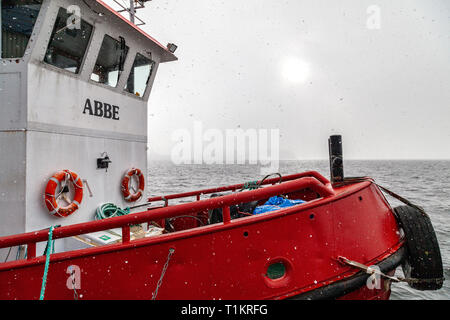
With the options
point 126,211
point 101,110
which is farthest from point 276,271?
point 101,110

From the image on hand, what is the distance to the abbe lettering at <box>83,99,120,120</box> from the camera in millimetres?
3908

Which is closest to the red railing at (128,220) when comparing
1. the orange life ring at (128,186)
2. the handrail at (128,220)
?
the handrail at (128,220)

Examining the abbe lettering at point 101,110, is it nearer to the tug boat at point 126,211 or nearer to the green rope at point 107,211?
the tug boat at point 126,211

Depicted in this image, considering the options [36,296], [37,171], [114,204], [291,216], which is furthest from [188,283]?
[114,204]

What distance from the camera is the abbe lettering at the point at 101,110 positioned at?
3.91 metres

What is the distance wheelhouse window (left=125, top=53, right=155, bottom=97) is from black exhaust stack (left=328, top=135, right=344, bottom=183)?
3366mm

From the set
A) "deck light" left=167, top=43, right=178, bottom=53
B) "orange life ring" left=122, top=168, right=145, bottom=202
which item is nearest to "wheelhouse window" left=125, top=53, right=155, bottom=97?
"deck light" left=167, top=43, right=178, bottom=53

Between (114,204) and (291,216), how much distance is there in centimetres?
310

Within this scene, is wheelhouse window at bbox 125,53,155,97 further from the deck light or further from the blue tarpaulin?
the blue tarpaulin

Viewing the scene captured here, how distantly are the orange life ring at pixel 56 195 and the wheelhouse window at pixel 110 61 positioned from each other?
1.50 meters
